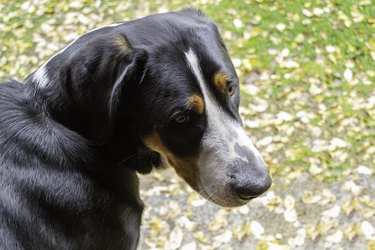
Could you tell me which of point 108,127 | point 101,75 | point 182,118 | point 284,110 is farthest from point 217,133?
point 284,110

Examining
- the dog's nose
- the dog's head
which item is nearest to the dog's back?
the dog's head

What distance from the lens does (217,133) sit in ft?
9.42

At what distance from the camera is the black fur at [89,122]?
8.77 ft

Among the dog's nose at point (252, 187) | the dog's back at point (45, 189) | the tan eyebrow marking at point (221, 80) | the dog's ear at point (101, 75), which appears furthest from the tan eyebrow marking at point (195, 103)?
the dog's back at point (45, 189)

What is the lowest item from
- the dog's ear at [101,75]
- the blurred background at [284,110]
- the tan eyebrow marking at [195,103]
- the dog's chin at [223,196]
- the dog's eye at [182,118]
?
the blurred background at [284,110]

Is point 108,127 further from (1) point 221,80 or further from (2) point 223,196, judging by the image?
(2) point 223,196

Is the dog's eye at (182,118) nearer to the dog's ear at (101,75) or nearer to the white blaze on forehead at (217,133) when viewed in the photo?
the white blaze on forehead at (217,133)

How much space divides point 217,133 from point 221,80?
0.28 meters

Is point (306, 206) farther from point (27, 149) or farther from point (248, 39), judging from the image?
point (27, 149)

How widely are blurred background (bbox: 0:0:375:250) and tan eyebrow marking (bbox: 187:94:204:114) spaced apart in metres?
0.94

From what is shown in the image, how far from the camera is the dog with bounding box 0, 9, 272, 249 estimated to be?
2.69 m

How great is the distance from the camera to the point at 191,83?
2762 millimetres

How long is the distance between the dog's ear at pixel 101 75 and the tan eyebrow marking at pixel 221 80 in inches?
14.9

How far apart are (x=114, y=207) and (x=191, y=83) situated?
2.63 feet
